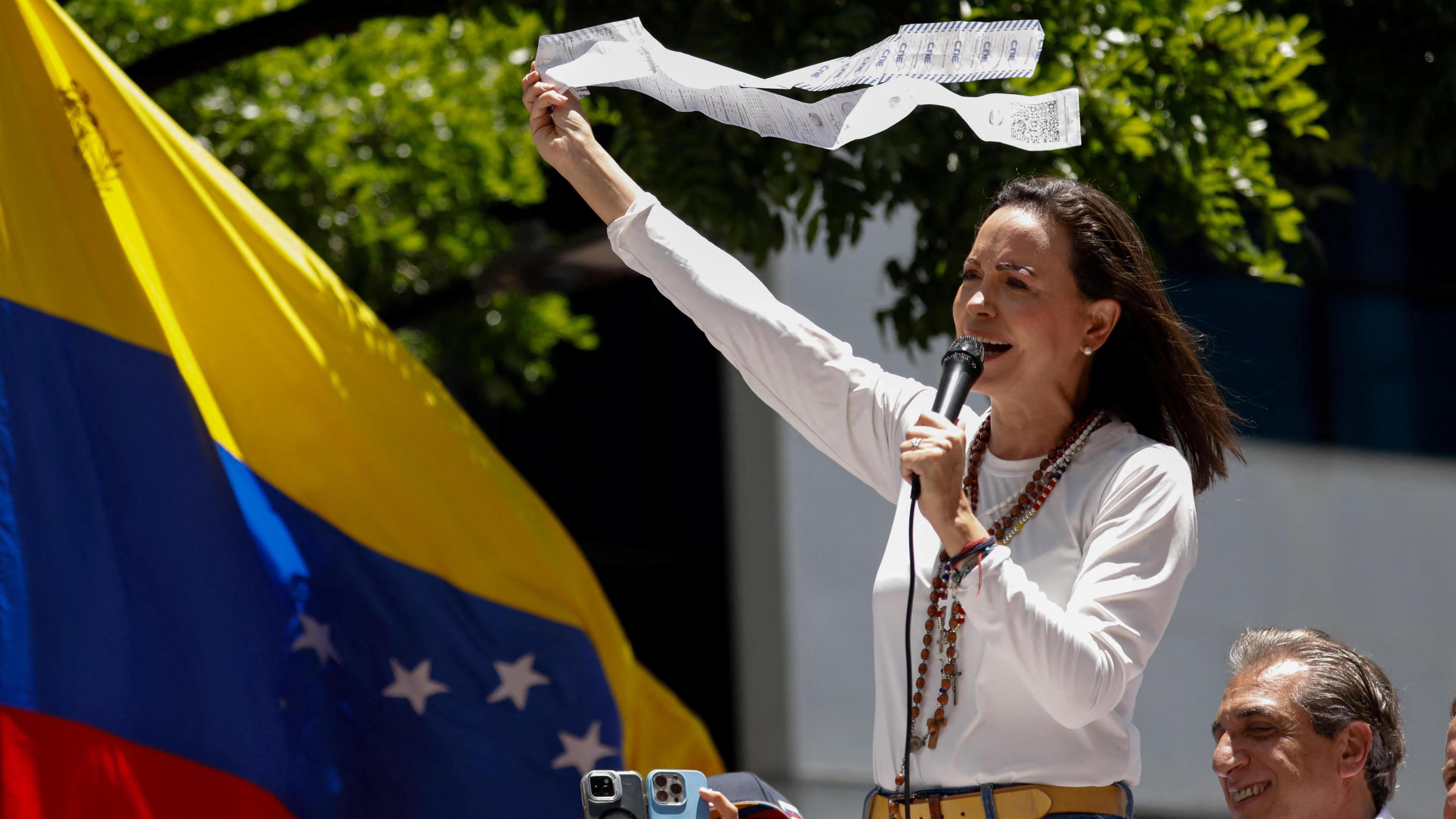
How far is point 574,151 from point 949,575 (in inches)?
40.8

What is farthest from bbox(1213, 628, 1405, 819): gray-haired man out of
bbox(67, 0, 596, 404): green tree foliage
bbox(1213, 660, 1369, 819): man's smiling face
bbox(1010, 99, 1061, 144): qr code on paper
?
bbox(67, 0, 596, 404): green tree foliage

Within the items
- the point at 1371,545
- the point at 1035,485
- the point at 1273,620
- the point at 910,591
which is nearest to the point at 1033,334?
the point at 1035,485

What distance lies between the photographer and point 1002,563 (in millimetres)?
2322

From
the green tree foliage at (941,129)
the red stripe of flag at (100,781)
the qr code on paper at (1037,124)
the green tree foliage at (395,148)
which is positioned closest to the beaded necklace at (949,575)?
the qr code on paper at (1037,124)

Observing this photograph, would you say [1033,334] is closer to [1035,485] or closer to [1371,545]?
[1035,485]

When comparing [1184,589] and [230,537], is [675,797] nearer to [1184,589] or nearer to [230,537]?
[230,537]

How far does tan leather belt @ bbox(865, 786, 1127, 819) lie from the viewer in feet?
8.11

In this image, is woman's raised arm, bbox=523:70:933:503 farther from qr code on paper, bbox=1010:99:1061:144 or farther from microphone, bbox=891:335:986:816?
qr code on paper, bbox=1010:99:1061:144

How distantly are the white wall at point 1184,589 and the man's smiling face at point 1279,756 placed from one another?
551cm

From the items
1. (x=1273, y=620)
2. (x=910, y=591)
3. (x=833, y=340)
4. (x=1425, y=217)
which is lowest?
(x=1273, y=620)

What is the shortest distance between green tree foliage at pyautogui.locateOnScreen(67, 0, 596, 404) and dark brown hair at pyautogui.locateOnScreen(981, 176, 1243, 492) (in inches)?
144

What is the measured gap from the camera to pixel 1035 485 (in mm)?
2680

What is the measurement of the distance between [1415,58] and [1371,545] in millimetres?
6507

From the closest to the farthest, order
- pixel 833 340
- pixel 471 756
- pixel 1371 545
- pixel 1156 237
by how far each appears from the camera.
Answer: pixel 833 340 → pixel 471 756 → pixel 1156 237 → pixel 1371 545
